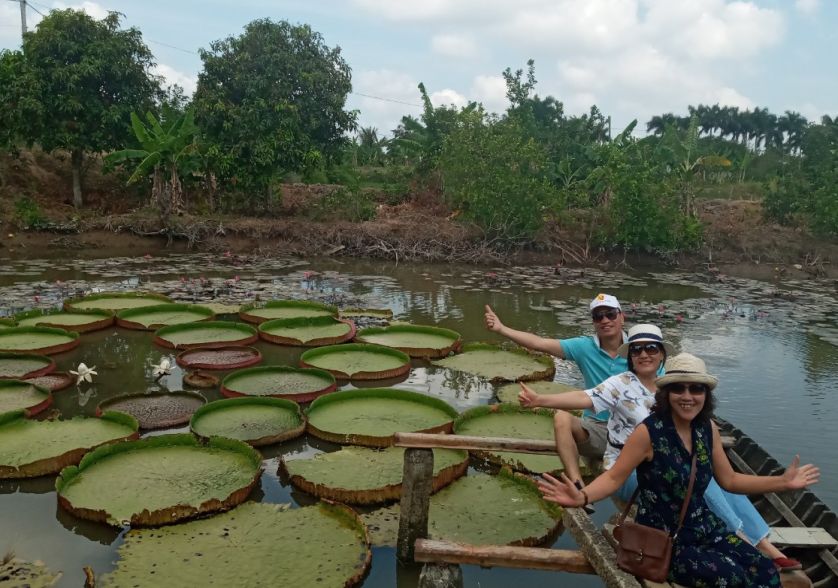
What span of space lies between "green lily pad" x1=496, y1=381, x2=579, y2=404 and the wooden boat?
1.93m

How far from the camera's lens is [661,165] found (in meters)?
17.7

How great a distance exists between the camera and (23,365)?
601cm

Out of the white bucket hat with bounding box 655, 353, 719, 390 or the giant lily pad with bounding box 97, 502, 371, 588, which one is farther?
the giant lily pad with bounding box 97, 502, 371, 588

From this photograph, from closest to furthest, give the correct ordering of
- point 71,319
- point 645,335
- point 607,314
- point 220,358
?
1. point 645,335
2. point 607,314
3. point 220,358
4. point 71,319

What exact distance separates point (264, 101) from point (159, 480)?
44.5 feet

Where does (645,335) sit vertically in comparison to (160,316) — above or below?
above

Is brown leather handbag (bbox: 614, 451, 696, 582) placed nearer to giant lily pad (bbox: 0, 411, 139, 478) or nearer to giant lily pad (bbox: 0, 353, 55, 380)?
giant lily pad (bbox: 0, 411, 139, 478)

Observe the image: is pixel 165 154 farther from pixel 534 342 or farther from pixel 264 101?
pixel 534 342

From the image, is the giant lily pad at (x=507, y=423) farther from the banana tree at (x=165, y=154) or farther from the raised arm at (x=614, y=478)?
the banana tree at (x=165, y=154)

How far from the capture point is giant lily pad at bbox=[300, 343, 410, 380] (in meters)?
6.20

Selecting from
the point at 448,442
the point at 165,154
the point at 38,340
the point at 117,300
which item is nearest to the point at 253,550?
the point at 448,442

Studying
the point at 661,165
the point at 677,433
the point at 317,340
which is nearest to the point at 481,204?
the point at 661,165

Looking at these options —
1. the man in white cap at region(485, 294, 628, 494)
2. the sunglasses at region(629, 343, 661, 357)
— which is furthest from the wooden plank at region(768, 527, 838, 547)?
the sunglasses at region(629, 343, 661, 357)

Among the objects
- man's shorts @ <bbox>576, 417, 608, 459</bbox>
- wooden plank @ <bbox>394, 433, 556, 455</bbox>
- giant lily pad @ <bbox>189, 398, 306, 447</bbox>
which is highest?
wooden plank @ <bbox>394, 433, 556, 455</bbox>
